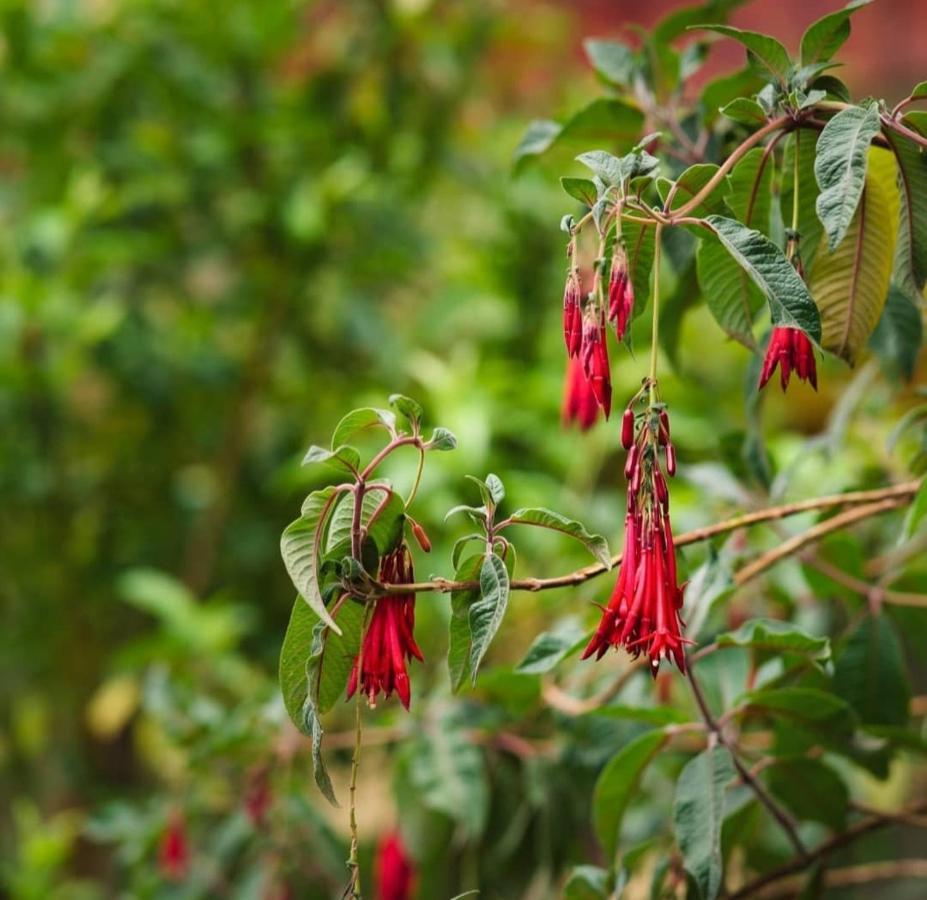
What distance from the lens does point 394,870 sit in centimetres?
91

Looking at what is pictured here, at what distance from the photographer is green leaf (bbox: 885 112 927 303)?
48cm

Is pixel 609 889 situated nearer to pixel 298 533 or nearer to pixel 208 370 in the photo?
pixel 298 533

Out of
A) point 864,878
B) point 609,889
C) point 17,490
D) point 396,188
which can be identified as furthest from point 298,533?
point 396,188

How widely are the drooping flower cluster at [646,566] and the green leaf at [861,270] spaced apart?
145 mm

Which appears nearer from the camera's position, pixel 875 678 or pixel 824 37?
pixel 824 37

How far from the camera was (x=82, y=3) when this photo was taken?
5.73 ft

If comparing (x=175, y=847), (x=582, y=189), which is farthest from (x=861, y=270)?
(x=175, y=847)

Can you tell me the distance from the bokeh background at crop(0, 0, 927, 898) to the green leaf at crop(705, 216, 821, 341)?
0.94 meters

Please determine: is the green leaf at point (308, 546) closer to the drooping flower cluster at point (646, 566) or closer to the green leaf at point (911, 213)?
the drooping flower cluster at point (646, 566)

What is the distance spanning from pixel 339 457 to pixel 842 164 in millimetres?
216

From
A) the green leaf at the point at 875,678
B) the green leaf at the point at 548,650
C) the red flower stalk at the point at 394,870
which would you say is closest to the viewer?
the green leaf at the point at 548,650

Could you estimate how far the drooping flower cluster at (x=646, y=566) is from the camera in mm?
416

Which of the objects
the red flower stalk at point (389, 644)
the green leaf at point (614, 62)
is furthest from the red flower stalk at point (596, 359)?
the green leaf at point (614, 62)

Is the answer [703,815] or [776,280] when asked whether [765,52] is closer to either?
[776,280]
